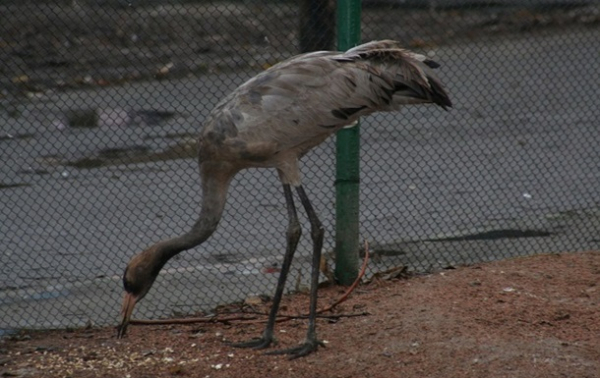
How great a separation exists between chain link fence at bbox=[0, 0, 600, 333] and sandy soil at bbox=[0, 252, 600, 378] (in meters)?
0.46

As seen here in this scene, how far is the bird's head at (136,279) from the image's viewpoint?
5574 mm

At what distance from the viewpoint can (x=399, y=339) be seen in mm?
5719

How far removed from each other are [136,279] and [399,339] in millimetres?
1323

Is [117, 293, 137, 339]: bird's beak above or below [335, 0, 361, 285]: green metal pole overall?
below

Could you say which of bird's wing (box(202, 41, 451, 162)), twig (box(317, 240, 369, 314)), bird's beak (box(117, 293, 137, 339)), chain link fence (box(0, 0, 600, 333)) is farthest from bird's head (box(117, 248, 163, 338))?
twig (box(317, 240, 369, 314))

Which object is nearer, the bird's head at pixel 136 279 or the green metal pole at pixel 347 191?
the bird's head at pixel 136 279

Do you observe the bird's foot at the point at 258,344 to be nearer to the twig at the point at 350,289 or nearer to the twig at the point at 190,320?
the twig at the point at 190,320

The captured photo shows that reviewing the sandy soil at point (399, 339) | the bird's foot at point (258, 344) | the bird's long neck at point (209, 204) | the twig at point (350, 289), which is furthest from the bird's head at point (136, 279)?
the twig at point (350, 289)

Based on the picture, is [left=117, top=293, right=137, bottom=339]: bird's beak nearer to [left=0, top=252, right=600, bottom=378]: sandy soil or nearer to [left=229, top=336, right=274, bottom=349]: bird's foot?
[left=0, top=252, right=600, bottom=378]: sandy soil

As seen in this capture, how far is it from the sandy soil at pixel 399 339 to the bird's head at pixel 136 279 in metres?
0.28

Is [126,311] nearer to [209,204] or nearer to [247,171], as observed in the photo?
[209,204]

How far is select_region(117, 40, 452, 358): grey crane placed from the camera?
568cm

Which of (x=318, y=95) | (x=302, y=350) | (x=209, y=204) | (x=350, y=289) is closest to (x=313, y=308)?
(x=302, y=350)

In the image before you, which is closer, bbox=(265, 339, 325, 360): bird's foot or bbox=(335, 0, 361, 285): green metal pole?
bbox=(265, 339, 325, 360): bird's foot
